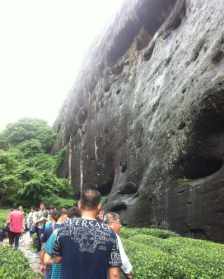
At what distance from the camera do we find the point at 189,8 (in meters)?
22.0

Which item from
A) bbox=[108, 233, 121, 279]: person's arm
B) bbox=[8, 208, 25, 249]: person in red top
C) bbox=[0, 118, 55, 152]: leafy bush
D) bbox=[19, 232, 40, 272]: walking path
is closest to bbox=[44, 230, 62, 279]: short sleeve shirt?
bbox=[108, 233, 121, 279]: person's arm

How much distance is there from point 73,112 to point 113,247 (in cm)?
3271

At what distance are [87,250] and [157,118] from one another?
16.8m

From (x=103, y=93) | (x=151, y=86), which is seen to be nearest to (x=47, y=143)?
(x=103, y=93)

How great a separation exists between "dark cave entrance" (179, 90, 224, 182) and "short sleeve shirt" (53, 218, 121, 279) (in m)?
12.0

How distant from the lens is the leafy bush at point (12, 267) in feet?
20.1

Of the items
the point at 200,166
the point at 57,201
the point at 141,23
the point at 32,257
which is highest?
the point at 141,23

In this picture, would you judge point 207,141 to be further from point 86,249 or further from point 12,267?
point 86,249

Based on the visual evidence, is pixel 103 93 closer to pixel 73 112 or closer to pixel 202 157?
pixel 73 112

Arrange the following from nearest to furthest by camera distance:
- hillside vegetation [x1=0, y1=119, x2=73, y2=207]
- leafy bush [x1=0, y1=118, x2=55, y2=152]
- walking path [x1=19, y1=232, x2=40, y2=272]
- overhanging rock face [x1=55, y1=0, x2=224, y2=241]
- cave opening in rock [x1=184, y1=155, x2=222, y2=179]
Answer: walking path [x1=19, y1=232, x2=40, y2=272], overhanging rock face [x1=55, y1=0, x2=224, y2=241], cave opening in rock [x1=184, y1=155, x2=222, y2=179], hillside vegetation [x1=0, y1=119, x2=73, y2=207], leafy bush [x1=0, y1=118, x2=55, y2=152]

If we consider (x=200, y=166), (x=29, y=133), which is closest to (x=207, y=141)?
(x=200, y=166)

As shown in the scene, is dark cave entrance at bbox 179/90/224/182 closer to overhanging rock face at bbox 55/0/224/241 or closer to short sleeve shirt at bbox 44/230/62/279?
overhanging rock face at bbox 55/0/224/241

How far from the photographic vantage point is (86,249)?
138 inches

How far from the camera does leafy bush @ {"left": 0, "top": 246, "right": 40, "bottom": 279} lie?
6.12 metres
